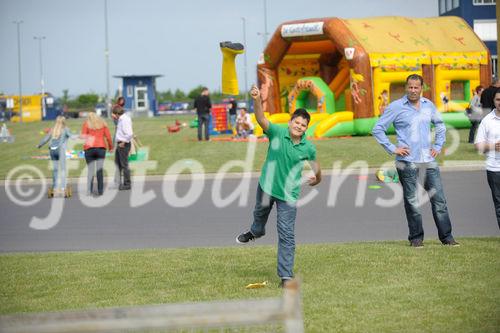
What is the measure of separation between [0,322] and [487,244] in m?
7.51

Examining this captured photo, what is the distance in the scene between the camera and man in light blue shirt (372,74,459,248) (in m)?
10.3

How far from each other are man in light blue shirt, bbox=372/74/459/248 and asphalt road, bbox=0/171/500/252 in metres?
1.30

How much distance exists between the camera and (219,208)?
52.5ft

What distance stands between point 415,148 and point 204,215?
554 cm

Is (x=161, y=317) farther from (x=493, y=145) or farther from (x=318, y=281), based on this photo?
(x=493, y=145)

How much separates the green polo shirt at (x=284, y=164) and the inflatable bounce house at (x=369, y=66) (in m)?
22.0

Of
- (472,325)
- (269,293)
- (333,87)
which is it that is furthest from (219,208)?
(333,87)

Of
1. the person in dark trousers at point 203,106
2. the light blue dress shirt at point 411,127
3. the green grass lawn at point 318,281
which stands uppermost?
the person in dark trousers at point 203,106

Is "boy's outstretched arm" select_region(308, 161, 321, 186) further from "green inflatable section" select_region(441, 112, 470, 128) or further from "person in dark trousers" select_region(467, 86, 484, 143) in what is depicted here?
"green inflatable section" select_region(441, 112, 470, 128)

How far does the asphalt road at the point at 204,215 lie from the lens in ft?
40.3

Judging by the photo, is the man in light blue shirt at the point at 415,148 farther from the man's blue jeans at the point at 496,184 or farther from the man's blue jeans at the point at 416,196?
the man's blue jeans at the point at 496,184

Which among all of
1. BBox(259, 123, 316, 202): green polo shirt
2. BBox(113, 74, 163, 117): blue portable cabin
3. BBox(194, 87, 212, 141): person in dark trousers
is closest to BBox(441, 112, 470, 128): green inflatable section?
BBox(194, 87, 212, 141): person in dark trousers

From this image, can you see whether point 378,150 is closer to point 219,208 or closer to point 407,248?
point 219,208

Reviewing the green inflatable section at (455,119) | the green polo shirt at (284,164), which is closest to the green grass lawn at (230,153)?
the green inflatable section at (455,119)
